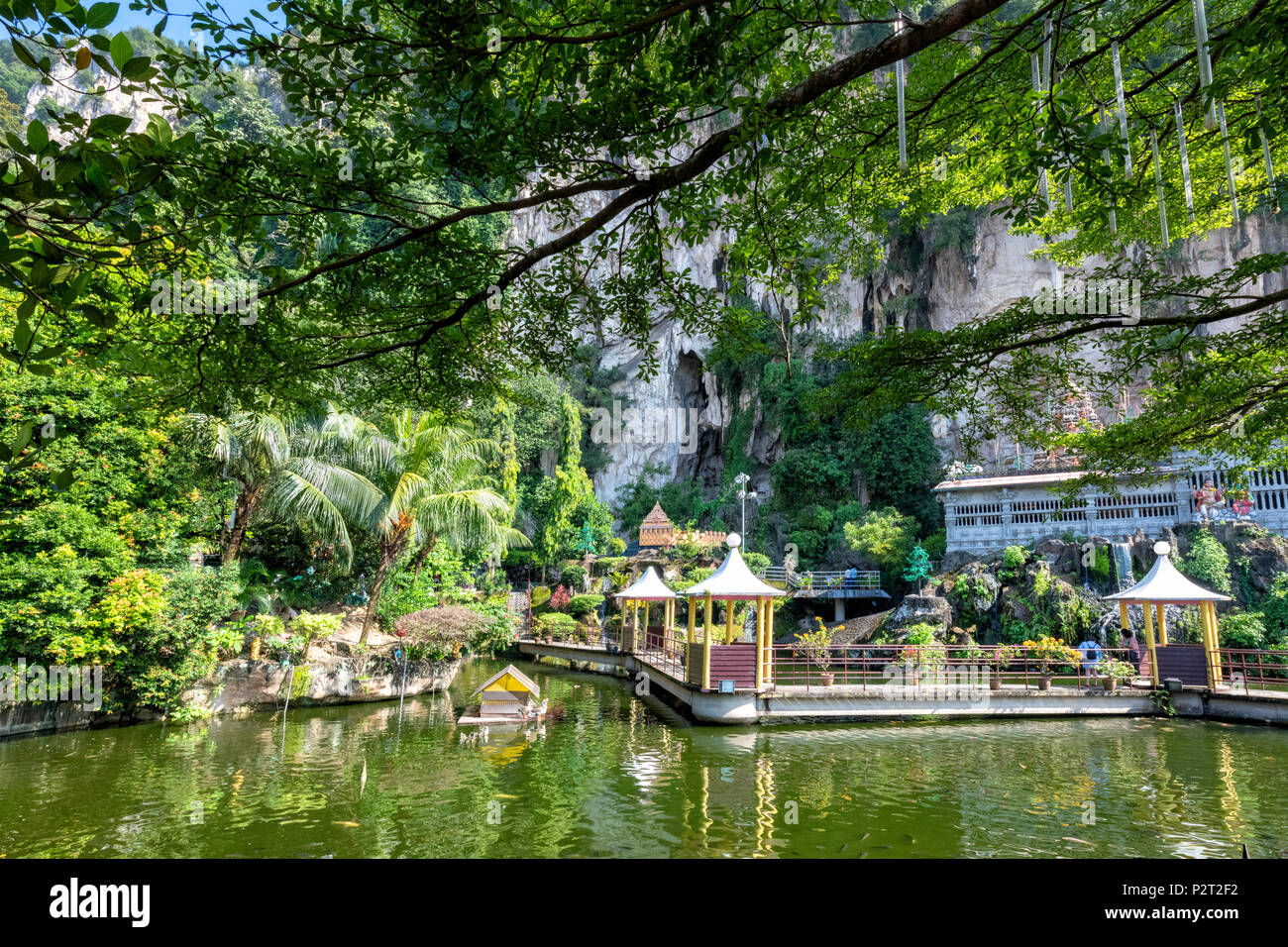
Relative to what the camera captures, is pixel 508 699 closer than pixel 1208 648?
Yes

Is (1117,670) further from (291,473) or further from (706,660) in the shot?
(291,473)

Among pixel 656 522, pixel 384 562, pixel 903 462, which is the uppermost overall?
pixel 903 462

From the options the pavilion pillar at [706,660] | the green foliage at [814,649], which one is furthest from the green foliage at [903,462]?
the pavilion pillar at [706,660]

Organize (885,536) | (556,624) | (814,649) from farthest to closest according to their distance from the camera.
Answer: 1. (556,624)
2. (885,536)
3. (814,649)

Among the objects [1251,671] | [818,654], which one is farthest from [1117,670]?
[818,654]

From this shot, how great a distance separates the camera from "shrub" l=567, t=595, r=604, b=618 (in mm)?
26297

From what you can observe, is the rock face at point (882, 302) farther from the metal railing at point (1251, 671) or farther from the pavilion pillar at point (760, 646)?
the pavilion pillar at point (760, 646)

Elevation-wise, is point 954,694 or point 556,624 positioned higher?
point 556,624

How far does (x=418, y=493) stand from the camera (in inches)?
674

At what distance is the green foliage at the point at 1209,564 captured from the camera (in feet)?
51.6

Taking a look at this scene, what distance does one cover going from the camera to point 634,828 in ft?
23.0

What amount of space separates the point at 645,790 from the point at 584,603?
59.3ft

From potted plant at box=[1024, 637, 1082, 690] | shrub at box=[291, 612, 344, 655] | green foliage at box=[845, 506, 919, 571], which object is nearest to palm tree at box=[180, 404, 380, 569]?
shrub at box=[291, 612, 344, 655]

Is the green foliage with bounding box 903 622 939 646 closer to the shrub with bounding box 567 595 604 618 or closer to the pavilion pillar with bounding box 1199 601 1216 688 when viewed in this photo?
the pavilion pillar with bounding box 1199 601 1216 688
